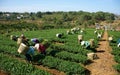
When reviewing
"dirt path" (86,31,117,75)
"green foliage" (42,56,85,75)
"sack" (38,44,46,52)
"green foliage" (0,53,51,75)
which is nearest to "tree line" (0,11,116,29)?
"dirt path" (86,31,117,75)

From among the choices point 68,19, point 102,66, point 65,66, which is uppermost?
point 65,66

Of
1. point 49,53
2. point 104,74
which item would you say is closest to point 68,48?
point 49,53

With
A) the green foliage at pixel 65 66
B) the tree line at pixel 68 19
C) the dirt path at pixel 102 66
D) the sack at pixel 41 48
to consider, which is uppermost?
the sack at pixel 41 48

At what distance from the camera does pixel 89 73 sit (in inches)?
569

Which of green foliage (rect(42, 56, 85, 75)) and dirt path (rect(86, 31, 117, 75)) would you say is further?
dirt path (rect(86, 31, 117, 75))

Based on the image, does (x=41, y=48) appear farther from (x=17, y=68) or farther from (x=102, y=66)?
(x=102, y=66)

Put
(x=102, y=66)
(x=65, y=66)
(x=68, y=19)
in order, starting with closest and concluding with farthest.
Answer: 1. (x=65, y=66)
2. (x=102, y=66)
3. (x=68, y=19)

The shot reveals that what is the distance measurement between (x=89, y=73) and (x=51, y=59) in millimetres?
2771

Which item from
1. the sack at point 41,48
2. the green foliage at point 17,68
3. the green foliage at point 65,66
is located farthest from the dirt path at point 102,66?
the green foliage at point 17,68

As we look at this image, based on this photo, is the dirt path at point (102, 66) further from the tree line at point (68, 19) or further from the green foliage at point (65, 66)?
the tree line at point (68, 19)

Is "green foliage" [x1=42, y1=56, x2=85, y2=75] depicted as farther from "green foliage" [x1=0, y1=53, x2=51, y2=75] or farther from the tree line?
the tree line

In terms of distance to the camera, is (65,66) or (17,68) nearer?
(17,68)

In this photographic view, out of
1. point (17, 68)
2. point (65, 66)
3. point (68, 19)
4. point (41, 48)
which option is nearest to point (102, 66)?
point (65, 66)

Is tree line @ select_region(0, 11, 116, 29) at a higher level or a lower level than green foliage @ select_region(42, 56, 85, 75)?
lower
